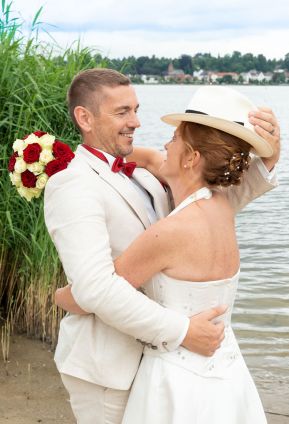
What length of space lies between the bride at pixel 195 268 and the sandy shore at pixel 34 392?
2258mm

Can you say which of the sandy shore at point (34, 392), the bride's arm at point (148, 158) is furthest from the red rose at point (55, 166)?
the sandy shore at point (34, 392)

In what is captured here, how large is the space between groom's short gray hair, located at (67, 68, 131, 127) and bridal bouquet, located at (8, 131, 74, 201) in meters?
0.16

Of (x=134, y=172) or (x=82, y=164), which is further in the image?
(x=134, y=172)

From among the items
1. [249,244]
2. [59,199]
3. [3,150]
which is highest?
[59,199]

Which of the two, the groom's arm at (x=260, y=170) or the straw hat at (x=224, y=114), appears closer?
the straw hat at (x=224, y=114)

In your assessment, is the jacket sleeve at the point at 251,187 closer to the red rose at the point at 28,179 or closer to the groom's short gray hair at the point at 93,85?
the groom's short gray hair at the point at 93,85

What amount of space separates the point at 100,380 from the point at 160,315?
347 mm

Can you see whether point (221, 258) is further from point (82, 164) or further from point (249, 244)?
point (249, 244)

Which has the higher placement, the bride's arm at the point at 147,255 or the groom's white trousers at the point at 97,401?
the bride's arm at the point at 147,255

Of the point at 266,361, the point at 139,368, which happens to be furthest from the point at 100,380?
the point at 266,361

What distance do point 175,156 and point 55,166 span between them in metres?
0.42

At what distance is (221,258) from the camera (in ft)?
8.90

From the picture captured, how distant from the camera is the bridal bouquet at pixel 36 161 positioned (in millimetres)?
2930

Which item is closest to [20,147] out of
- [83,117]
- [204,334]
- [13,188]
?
[83,117]
